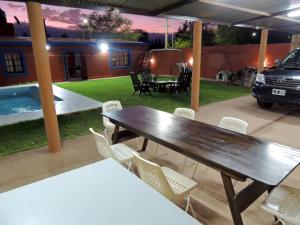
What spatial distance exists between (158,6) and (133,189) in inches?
155

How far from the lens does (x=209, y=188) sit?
105 inches

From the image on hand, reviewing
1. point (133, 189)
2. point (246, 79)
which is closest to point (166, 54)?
point (246, 79)

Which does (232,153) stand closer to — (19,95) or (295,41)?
(295,41)

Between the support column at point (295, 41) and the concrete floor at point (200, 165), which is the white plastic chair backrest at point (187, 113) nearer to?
the concrete floor at point (200, 165)

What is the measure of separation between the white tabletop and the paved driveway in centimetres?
363

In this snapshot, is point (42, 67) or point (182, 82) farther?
point (182, 82)

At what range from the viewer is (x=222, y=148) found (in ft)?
6.78

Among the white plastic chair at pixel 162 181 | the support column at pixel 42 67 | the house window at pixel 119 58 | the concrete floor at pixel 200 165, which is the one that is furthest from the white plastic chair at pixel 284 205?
→ the house window at pixel 119 58

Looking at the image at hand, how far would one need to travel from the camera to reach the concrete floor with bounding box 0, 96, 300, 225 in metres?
2.27

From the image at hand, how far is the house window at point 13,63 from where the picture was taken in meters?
11.9

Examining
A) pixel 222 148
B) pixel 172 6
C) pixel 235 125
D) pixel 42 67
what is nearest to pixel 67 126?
pixel 42 67

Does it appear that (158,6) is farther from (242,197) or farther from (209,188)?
(242,197)

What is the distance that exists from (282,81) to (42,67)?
17.7 ft

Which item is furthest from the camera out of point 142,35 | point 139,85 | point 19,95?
point 142,35
